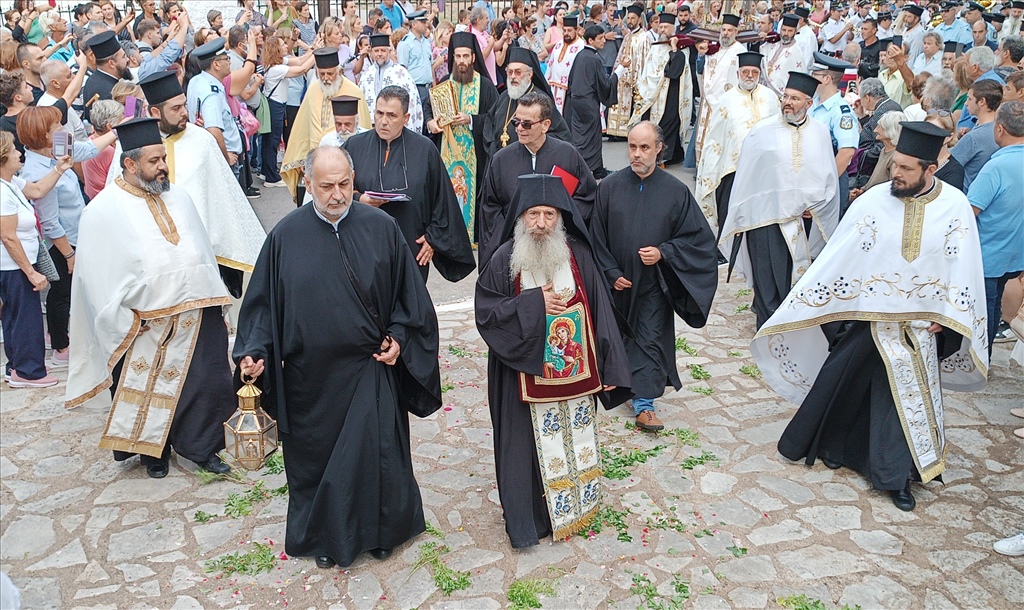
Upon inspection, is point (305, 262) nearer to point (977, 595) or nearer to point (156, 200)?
point (156, 200)

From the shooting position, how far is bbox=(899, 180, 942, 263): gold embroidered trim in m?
5.32

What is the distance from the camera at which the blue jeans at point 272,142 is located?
1213 centimetres

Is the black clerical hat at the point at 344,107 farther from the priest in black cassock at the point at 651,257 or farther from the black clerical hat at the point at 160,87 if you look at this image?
the priest in black cassock at the point at 651,257

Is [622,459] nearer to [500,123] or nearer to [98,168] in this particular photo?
[500,123]

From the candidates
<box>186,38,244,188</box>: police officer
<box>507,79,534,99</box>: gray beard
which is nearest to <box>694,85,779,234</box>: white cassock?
<box>507,79,534,99</box>: gray beard

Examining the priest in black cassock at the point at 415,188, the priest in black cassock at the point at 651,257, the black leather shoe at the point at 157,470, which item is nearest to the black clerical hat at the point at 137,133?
the priest in black cassock at the point at 415,188

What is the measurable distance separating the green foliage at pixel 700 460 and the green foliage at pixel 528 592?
1.54 m

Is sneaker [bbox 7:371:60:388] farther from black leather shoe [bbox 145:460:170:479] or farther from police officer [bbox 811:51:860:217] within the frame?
police officer [bbox 811:51:860:217]

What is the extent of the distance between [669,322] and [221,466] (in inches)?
121

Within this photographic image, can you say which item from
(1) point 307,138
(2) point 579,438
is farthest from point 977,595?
(1) point 307,138

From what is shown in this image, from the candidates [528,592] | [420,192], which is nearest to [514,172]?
[420,192]

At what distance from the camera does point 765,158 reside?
7391 millimetres

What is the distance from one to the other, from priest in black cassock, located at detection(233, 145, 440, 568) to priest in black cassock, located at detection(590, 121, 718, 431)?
1.81 meters

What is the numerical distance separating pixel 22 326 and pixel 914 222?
619cm
